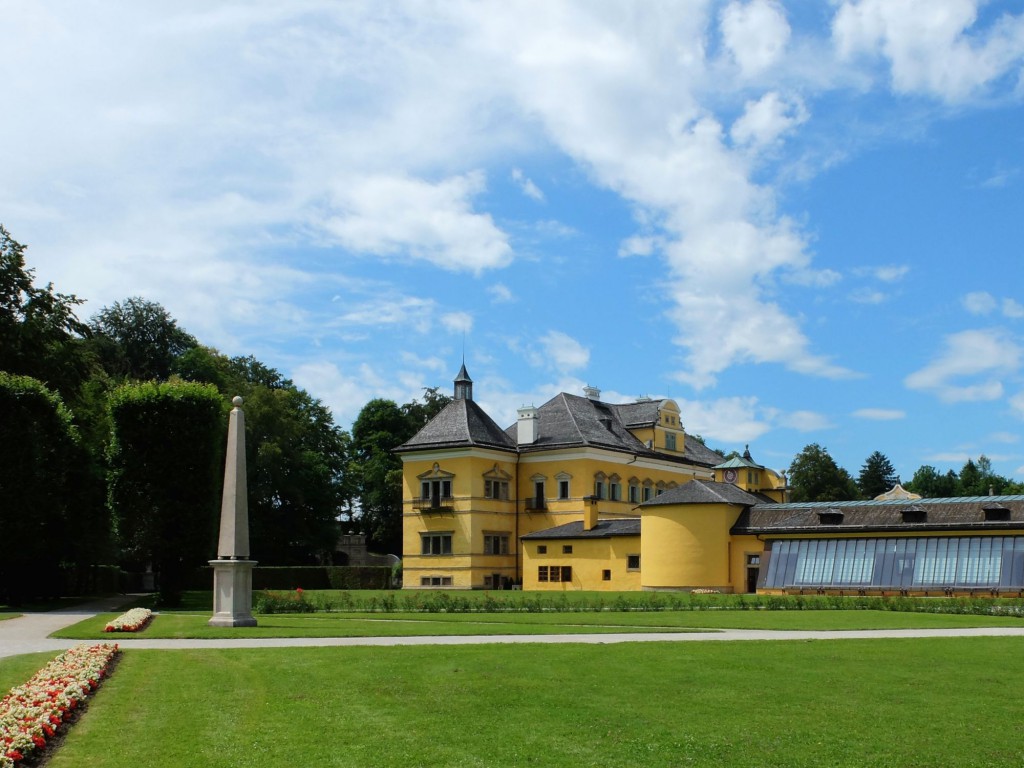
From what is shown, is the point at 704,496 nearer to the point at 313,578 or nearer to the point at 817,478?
the point at 313,578

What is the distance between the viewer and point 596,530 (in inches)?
2361

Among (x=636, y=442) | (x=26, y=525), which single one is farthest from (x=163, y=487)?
(x=636, y=442)

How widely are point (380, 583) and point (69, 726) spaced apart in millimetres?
59368

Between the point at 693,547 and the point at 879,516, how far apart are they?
874cm

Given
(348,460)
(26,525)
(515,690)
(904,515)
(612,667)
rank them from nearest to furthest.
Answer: (515,690)
(612,667)
(26,525)
(904,515)
(348,460)

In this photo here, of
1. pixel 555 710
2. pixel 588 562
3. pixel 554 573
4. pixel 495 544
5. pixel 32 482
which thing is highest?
pixel 32 482

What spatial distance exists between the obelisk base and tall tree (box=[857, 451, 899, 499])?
97529 millimetres

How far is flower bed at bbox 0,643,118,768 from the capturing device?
1048 cm

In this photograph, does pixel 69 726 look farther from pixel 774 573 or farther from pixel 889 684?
pixel 774 573

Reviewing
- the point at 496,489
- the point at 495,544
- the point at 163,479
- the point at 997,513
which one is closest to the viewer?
the point at 163,479

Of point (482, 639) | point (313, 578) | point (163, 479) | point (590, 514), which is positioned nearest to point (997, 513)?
point (590, 514)

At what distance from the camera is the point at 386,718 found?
1225cm

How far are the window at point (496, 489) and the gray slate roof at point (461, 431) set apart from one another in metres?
2.21

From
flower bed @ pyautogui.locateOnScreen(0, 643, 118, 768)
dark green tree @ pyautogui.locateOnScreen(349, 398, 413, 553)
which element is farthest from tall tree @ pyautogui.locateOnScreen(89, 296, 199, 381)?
flower bed @ pyautogui.locateOnScreen(0, 643, 118, 768)
